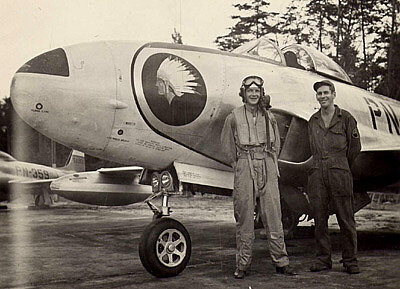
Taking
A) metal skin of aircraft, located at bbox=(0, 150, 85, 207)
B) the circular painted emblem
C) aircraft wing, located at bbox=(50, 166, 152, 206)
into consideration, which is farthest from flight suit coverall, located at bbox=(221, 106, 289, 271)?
metal skin of aircraft, located at bbox=(0, 150, 85, 207)

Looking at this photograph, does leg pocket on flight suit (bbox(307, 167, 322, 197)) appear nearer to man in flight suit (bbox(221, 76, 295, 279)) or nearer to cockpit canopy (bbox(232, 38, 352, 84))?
man in flight suit (bbox(221, 76, 295, 279))

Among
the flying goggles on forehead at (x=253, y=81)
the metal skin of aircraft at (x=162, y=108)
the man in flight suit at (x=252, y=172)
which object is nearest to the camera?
the metal skin of aircraft at (x=162, y=108)

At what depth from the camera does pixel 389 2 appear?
24.6 ft

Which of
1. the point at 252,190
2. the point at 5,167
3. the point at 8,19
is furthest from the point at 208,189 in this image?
the point at 5,167

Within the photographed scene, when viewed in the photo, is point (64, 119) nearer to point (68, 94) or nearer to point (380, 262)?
point (68, 94)

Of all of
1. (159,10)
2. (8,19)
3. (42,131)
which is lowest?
(42,131)

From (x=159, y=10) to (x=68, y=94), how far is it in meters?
1.24

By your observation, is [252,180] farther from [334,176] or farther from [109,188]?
[109,188]

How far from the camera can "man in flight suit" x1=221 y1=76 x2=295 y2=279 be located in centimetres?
423

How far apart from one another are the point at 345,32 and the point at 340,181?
4.68 metres

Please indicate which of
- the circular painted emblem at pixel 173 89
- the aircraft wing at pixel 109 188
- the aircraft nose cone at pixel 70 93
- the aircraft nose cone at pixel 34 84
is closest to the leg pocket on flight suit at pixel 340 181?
the circular painted emblem at pixel 173 89

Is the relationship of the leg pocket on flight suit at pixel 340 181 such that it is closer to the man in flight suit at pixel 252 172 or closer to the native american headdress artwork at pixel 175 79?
the man in flight suit at pixel 252 172

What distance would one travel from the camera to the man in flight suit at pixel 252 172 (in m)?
4.23

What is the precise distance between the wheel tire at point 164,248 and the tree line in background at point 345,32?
2.62 m
